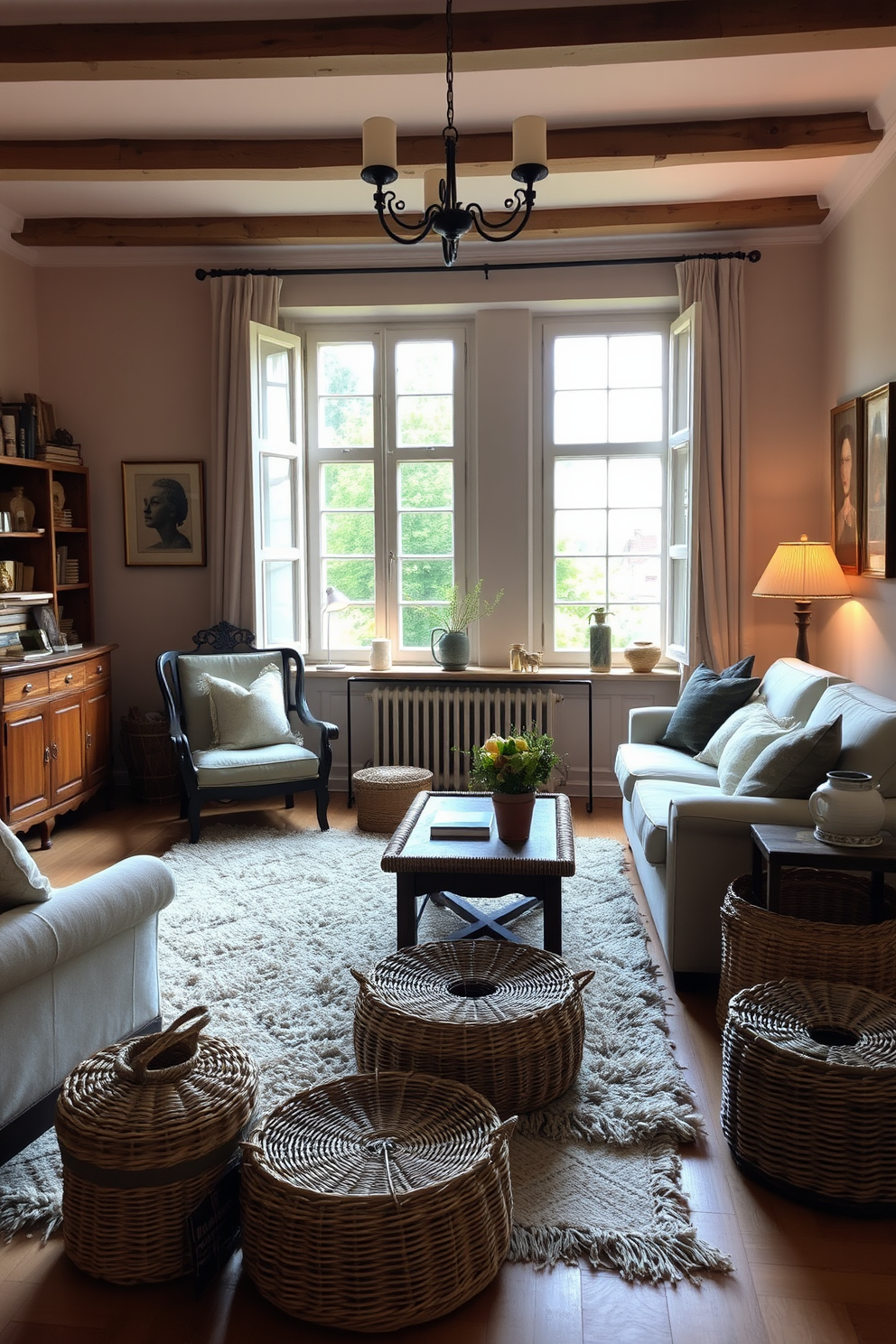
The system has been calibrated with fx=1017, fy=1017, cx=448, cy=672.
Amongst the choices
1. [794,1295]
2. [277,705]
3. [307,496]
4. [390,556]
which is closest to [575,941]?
[794,1295]

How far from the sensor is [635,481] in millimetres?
6008

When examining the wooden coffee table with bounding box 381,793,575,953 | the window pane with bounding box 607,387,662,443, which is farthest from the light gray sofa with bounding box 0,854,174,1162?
the window pane with bounding box 607,387,662,443

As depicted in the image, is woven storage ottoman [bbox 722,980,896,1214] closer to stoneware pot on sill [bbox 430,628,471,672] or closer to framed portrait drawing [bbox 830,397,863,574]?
framed portrait drawing [bbox 830,397,863,574]

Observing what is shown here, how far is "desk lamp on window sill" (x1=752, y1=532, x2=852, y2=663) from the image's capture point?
15.4 ft

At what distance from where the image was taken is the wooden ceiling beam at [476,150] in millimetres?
4191

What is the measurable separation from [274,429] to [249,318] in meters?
0.61

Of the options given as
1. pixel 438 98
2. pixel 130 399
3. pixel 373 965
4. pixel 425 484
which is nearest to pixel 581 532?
pixel 425 484

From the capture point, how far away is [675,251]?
18.3 ft

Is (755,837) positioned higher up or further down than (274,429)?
further down

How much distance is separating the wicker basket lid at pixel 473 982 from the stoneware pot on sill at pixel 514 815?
526 mm

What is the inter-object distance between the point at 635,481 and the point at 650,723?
1.72 meters

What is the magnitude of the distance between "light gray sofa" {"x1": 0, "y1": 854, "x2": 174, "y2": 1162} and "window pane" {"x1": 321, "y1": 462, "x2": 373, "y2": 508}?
12.5ft

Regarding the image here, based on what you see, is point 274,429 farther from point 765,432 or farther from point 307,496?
point 765,432

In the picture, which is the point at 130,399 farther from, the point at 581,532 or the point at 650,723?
the point at 650,723
